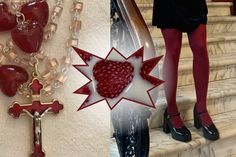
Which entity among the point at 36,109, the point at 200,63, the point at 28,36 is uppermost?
the point at 28,36

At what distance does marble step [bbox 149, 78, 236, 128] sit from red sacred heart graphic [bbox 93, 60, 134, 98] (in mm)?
1058

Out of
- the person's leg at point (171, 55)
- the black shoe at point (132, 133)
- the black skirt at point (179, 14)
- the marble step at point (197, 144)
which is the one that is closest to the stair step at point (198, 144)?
the marble step at point (197, 144)

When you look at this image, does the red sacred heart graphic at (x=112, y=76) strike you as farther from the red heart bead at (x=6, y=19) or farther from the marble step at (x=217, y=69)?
the marble step at (x=217, y=69)

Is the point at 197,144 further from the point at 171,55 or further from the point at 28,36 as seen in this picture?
the point at 28,36

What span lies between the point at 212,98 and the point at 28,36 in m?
1.49

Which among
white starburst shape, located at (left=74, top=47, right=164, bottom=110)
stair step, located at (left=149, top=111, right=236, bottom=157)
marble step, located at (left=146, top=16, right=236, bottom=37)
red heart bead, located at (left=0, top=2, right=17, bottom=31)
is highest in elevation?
red heart bead, located at (left=0, top=2, right=17, bottom=31)

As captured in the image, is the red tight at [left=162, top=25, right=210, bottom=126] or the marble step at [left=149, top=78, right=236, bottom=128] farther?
the marble step at [left=149, top=78, right=236, bottom=128]

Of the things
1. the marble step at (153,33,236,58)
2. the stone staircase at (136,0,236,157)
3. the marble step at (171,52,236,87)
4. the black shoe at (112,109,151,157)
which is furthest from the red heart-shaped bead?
the marble step at (153,33,236,58)

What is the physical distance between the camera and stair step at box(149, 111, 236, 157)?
4.97ft

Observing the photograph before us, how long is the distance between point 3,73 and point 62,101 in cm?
12

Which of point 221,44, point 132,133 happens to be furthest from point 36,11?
point 221,44

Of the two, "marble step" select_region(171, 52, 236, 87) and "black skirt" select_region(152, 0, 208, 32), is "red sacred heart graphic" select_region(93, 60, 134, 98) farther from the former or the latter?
"marble step" select_region(171, 52, 236, 87)

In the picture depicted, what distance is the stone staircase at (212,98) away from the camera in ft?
5.24

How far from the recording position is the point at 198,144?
1607 millimetres
